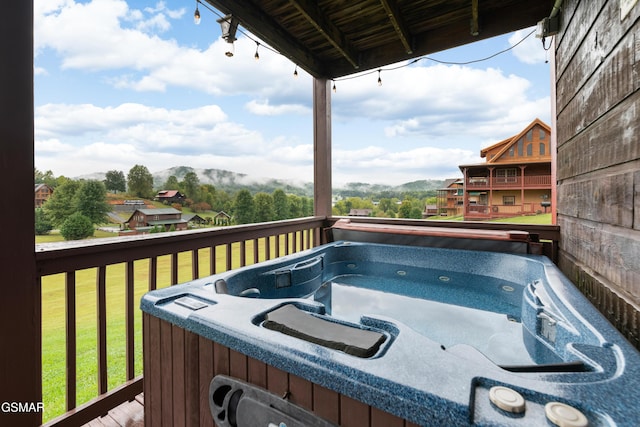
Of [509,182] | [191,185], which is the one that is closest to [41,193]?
[191,185]

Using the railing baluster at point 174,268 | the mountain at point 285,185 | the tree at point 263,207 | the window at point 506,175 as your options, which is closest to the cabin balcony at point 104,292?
the railing baluster at point 174,268

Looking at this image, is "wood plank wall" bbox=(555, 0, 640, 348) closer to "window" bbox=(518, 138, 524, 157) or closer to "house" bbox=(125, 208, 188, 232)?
"window" bbox=(518, 138, 524, 157)

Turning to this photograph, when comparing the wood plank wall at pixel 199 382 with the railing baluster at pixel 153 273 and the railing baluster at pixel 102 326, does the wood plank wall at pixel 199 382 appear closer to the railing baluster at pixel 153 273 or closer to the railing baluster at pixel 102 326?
the railing baluster at pixel 102 326

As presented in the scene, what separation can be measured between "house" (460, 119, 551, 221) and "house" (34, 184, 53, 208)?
3.43 meters

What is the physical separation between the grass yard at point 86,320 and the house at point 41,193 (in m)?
0.35

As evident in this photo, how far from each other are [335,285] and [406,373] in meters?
2.00

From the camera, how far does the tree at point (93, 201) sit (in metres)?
1.78

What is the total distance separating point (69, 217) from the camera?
1.62 meters

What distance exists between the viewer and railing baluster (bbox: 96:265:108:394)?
1524 mm

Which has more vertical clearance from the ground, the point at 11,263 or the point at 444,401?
the point at 11,263

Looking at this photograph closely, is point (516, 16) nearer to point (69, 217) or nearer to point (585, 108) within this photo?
point (585, 108)

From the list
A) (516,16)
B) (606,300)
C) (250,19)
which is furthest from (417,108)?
(606,300)

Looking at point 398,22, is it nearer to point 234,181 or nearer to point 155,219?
point 234,181

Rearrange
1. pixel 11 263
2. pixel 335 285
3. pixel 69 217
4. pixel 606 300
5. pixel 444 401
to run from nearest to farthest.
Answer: pixel 444 401
pixel 11 263
pixel 606 300
pixel 69 217
pixel 335 285
